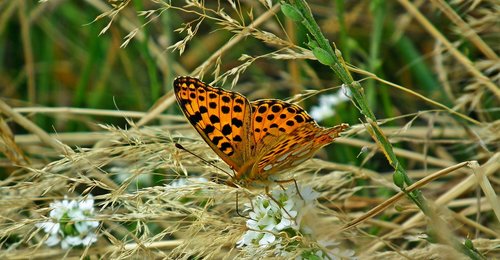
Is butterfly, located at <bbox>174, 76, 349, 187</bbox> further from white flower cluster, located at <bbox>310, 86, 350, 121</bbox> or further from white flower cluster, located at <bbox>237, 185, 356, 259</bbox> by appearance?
white flower cluster, located at <bbox>310, 86, 350, 121</bbox>

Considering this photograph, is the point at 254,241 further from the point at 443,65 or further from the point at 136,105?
the point at 136,105

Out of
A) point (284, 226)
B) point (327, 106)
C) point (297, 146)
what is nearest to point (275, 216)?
point (284, 226)

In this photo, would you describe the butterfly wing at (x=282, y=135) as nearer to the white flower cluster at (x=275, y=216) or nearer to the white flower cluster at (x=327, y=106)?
the white flower cluster at (x=275, y=216)

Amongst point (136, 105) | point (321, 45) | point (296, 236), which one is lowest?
point (136, 105)

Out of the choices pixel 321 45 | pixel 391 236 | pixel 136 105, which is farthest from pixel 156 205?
pixel 136 105

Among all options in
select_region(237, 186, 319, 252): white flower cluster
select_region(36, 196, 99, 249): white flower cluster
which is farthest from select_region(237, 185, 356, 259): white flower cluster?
select_region(36, 196, 99, 249): white flower cluster

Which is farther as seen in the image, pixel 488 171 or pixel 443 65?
pixel 443 65

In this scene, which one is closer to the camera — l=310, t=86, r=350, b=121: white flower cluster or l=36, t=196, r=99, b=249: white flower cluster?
l=36, t=196, r=99, b=249: white flower cluster
